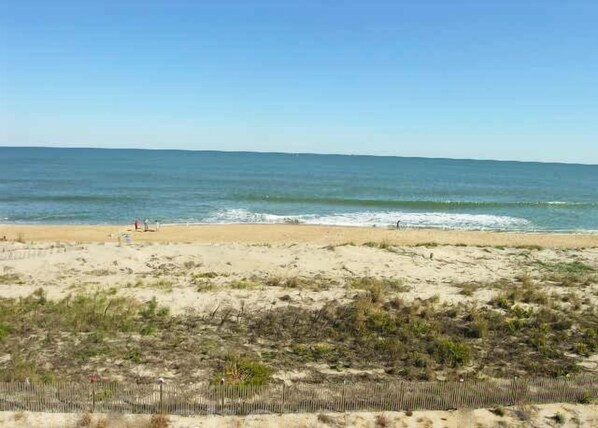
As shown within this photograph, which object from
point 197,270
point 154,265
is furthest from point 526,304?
point 154,265

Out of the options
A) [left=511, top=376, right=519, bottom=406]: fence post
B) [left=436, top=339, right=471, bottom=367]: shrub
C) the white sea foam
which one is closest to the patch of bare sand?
[left=436, top=339, right=471, bottom=367]: shrub

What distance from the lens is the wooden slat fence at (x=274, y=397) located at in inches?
496

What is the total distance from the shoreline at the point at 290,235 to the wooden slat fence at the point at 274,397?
85.6 feet

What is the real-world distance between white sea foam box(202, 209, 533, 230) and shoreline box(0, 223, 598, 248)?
3783mm

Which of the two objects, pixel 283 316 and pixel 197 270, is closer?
pixel 283 316

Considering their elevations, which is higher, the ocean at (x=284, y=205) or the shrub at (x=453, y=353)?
the ocean at (x=284, y=205)

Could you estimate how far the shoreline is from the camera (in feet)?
134

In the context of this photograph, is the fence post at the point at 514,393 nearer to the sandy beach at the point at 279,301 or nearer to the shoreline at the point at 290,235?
the sandy beach at the point at 279,301

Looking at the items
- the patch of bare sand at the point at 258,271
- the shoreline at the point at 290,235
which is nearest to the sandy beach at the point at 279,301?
the patch of bare sand at the point at 258,271

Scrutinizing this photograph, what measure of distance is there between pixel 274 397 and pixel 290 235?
3105 centimetres

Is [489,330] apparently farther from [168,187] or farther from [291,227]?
[168,187]

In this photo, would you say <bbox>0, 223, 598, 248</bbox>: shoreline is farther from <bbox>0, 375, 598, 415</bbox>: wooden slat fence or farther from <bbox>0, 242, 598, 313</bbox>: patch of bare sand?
<bbox>0, 375, 598, 415</bbox>: wooden slat fence

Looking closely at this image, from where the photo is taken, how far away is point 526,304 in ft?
70.5

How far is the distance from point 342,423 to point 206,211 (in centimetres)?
4839
